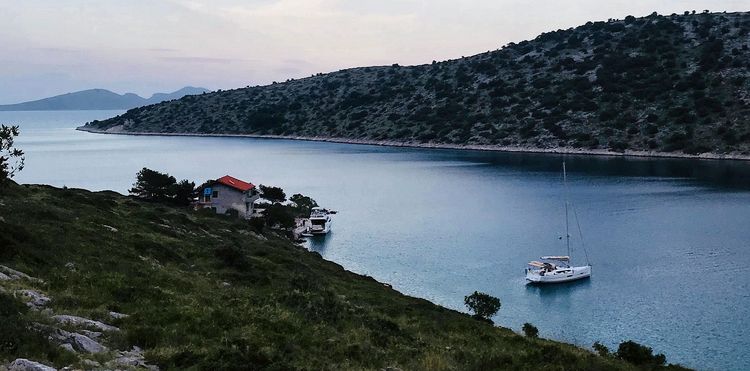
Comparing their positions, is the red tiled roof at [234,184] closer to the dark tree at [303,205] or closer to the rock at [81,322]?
the dark tree at [303,205]

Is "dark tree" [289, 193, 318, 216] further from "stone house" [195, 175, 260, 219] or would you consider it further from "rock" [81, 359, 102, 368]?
"rock" [81, 359, 102, 368]

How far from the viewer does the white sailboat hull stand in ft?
197

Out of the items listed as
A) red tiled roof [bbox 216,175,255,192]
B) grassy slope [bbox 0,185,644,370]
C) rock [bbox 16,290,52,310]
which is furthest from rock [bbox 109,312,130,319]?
red tiled roof [bbox 216,175,255,192]

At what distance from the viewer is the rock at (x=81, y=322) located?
16359 mm

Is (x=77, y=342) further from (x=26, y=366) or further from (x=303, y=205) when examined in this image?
(x=303, y=205)

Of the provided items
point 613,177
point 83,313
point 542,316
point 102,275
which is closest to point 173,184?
point 542,316

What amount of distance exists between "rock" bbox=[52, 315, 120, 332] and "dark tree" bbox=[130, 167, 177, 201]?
70312 mm

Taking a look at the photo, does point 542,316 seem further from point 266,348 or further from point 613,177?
point 613,177

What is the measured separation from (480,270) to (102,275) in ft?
152

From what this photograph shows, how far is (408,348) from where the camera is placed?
21453 millimetres

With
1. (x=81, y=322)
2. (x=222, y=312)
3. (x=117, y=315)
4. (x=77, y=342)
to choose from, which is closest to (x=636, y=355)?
(x=222, y=312)

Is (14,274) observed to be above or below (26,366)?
below

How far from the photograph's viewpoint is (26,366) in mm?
11812

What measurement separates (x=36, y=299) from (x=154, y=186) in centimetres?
7027
